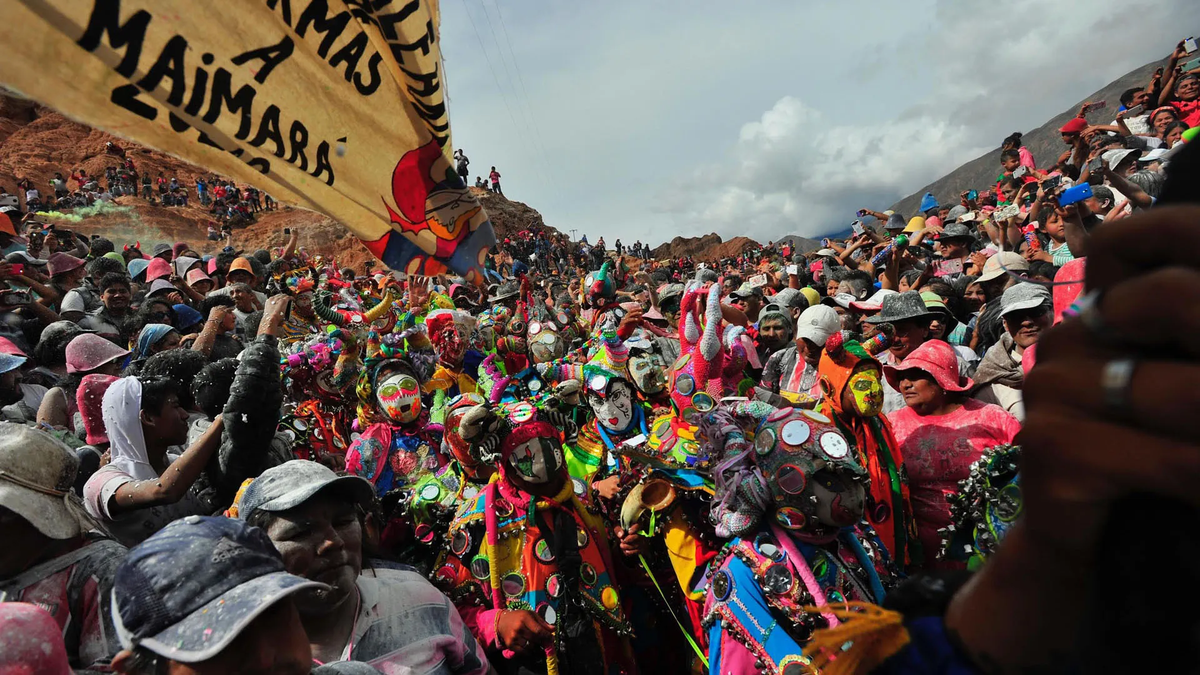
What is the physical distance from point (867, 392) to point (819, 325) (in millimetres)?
1064

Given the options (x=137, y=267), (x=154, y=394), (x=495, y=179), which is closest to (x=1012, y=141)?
(x=154, y=394)

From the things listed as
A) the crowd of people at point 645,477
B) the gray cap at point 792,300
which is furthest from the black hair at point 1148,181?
the gray cap at point 792,300

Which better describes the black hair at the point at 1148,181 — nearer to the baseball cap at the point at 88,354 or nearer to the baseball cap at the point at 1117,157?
the baseball cap at the point at 1117,157

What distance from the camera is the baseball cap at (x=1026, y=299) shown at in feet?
12.3

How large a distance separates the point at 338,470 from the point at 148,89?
3923mm

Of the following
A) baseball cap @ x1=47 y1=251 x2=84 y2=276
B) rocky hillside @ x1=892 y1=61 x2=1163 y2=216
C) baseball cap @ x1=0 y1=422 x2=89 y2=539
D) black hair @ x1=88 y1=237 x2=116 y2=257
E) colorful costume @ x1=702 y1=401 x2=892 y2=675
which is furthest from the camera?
rocky hillside @ x1=892 y1=61 x2=1163 y2=216

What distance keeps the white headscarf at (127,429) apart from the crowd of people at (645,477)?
0.02 m

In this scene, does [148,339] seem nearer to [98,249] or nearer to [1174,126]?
[1174,126]

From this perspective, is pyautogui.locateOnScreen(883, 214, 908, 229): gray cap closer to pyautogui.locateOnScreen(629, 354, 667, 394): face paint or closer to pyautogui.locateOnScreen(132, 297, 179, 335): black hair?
pyautogui.locateOnScreen(629, 354, 667, 394): face paint

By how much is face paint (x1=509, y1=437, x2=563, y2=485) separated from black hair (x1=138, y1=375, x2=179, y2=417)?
6.31 ft

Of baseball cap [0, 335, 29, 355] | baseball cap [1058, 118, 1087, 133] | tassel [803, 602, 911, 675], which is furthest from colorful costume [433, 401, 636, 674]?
baseball cap [1058, 118, 1087, 133]

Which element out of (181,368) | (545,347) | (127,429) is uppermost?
(545,347)

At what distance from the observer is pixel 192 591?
1.54 m

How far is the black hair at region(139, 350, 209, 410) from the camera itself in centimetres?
348
